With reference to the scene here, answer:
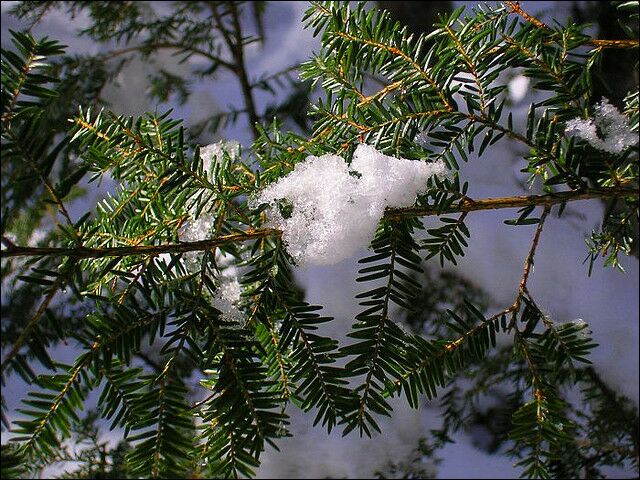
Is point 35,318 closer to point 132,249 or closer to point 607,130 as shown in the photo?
point 132,249

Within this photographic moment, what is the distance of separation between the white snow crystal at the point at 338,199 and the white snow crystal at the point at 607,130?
123 mm

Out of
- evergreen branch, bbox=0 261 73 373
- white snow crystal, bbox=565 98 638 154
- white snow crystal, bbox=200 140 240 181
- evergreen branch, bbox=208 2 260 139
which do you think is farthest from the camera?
evergreen branch, bbox=208 2 260 139

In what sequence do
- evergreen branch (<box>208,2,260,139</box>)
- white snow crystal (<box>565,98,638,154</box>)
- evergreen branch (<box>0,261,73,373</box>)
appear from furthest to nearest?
evergreen branch (<box>208,2,260,139</box>)
white snow crystal (<box>565,98,638,154</box>)
evergreen branch (<box>0,261,73,373</box>)

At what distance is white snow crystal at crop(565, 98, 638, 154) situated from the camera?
0.45 meters

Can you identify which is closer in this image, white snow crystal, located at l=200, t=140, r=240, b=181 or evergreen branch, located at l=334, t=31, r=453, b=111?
evergreen branch, located at l=334, t=31, r=453, b=111

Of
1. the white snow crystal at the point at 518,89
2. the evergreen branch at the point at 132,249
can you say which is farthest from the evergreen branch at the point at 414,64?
the white snow crystal at the point at 518,89

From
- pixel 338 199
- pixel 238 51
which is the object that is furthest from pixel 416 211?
pixel 238 51

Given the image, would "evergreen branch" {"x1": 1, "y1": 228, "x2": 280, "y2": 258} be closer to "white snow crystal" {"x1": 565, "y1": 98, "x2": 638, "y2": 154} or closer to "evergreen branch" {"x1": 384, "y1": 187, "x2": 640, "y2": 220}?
"evergreen branch" {"x1": 384, "y1": 187, "x2": 640, "y2": 220}

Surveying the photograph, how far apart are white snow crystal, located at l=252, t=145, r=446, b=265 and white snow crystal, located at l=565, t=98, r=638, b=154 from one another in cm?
12

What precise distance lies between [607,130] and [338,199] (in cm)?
24

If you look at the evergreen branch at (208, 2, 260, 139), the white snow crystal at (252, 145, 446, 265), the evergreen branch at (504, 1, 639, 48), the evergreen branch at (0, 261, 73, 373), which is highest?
the evergreen branch at (208, 2, 260, 139)

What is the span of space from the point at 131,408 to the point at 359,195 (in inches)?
9.0

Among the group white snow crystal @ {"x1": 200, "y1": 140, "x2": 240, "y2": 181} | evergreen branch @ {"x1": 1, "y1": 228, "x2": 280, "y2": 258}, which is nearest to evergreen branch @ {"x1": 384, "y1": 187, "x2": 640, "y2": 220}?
evergreen branch @ {"x1": 1, "y1": 228, "x2": 280, "y2": 258}

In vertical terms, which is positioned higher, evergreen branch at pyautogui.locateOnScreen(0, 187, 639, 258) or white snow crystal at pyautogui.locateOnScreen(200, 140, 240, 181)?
white snow crystal at pyautogui.locateOnScreen(200, 140, 240, 181)
